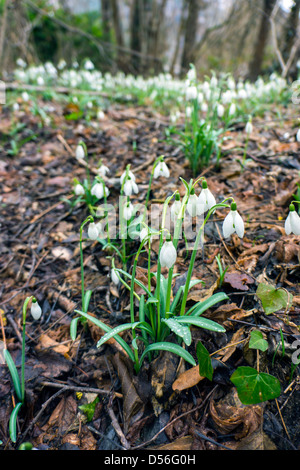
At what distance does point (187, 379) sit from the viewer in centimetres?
146

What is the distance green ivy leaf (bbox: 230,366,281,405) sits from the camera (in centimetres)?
122

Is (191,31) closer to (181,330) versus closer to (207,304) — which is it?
(207,304)

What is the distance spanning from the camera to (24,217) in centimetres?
305

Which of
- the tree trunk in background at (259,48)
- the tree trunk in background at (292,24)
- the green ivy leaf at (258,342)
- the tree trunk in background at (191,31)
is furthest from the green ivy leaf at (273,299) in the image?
the tree trunk in background at (191,31)

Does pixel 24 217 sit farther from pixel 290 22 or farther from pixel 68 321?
pixel 290 22

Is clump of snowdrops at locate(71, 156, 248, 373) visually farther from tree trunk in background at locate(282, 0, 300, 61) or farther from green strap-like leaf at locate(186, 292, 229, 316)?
tree trunk in background at locate(282, 0, 300, 61)

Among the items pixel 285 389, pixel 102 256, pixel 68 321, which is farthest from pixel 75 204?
pixel 285 389

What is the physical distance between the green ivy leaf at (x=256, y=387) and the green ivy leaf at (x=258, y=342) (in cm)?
12

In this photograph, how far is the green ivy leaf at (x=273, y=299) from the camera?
143 cm

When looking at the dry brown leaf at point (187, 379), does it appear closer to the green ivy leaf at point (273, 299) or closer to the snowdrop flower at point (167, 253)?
the green ivy leaf at point (273, 299)

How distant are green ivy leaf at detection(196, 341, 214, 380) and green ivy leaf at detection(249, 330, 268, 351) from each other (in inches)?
7.8

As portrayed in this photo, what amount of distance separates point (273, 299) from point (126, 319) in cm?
87

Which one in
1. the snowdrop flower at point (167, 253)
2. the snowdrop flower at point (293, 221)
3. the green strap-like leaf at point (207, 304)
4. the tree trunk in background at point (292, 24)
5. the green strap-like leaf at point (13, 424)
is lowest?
the green strap-like leaf at point (13, 424)

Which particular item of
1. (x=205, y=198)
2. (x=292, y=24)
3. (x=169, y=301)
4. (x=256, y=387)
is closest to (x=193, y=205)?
(x=205, y=198)
